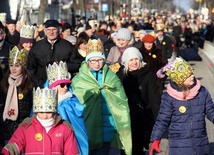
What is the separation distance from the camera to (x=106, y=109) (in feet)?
30.4

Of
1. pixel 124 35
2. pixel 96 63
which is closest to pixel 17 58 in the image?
pixel 96 63

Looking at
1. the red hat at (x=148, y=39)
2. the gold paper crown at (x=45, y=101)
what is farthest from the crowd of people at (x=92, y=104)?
the red hat at (x=148, y=39)

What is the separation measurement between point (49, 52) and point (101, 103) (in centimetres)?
227

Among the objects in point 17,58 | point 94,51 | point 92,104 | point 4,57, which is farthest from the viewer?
point 4,57

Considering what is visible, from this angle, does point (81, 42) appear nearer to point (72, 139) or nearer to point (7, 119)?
point (7, 119)

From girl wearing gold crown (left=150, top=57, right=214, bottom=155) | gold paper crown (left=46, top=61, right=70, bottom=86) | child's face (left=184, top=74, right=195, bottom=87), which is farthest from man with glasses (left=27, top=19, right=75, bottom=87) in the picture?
child's face (left=184, top=74, right=195, bottom=87)

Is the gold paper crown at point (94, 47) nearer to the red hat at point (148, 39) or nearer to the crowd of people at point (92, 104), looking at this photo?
the crowd of people at point (92, 104)

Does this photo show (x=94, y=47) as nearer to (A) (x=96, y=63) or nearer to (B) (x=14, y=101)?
(A) (x=96, y=63)

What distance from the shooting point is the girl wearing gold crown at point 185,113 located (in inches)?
318

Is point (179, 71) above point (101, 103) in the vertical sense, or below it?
above

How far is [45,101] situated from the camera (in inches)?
270

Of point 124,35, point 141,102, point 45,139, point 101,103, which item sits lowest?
point 141,102

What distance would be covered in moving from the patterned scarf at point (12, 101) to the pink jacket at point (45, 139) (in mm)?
1609

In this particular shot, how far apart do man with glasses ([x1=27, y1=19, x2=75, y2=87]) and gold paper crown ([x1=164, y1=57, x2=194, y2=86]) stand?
321 centimetres
